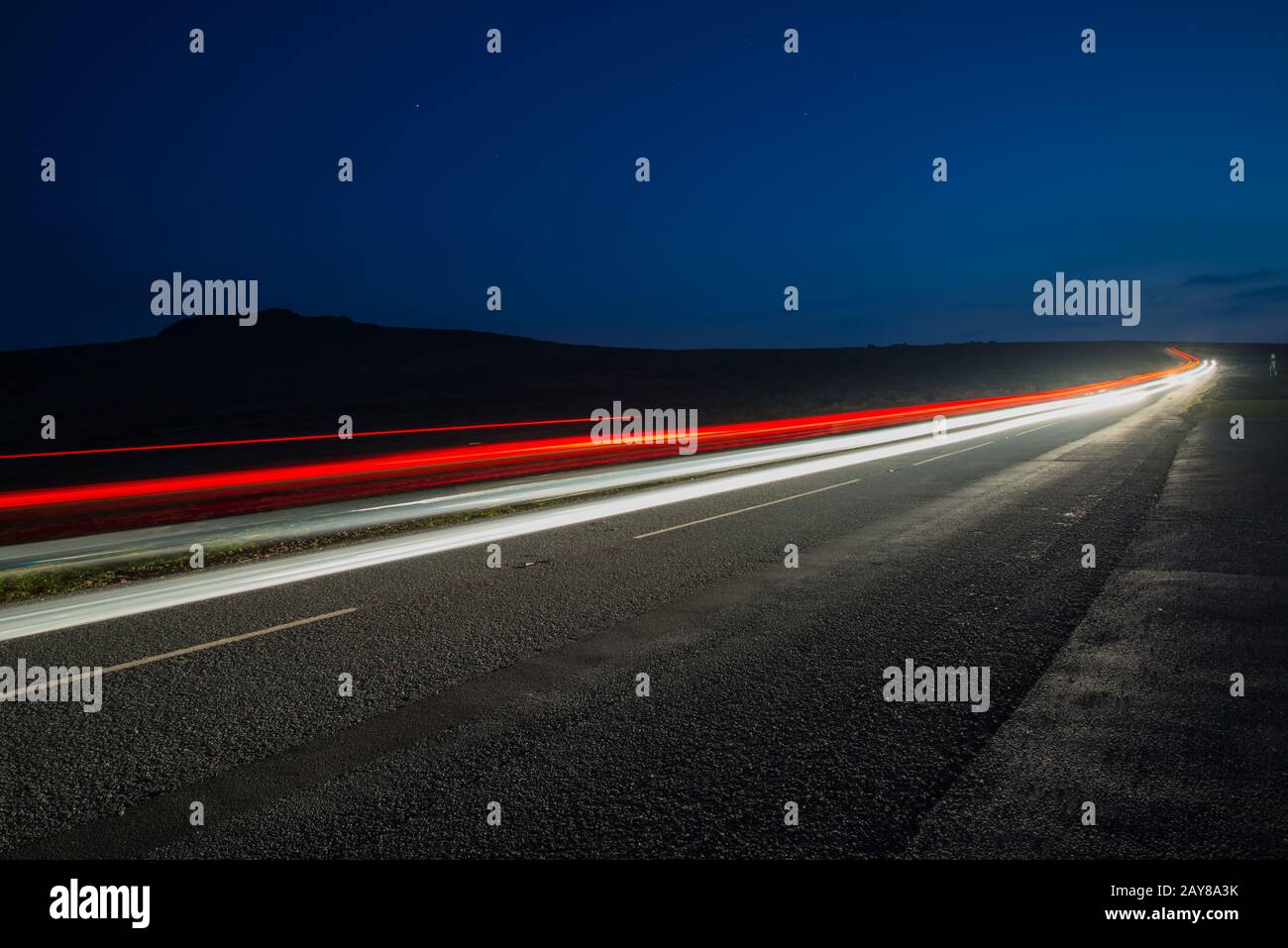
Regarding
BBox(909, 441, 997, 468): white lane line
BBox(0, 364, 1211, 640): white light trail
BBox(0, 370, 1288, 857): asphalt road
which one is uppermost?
BBox(909, 441, 997, 468): white lane line

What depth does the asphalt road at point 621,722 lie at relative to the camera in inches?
140

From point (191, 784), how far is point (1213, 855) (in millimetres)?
4883

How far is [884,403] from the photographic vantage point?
154 ft

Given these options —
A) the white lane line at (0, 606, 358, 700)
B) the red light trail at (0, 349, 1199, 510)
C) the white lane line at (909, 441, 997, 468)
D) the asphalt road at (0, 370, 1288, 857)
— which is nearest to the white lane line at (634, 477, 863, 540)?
the asphalt road at (0, 370, 1288, 857)

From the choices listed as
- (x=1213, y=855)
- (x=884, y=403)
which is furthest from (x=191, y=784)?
(x=884, y=403)

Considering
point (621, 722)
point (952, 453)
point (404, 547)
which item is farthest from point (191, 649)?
point (952, 453)

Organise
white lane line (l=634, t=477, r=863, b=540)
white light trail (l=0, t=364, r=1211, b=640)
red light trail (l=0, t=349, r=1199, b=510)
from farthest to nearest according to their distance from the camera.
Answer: red light trail (l=0, t=349, r=1199, b=510)
white lane line (l=634, t=477, r=863, b=540)
white light trail (l=0, t=364, r=1211, b=640)

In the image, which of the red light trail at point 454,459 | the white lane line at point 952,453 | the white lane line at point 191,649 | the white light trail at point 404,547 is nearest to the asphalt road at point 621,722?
the white lane line at point 191,649

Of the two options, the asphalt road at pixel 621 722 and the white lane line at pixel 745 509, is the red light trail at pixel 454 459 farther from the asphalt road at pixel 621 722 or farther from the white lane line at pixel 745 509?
the asphalt road at pixel 621 722

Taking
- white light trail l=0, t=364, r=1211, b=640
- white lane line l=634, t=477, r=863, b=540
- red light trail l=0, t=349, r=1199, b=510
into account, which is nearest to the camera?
white light trail l=0, t=364, r=1211, b=640

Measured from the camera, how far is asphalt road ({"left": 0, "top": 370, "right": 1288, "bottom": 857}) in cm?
355

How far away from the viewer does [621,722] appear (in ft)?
15.4

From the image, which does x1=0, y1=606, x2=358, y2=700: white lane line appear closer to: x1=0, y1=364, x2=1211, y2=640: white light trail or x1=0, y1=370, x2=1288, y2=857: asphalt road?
x1=0, y1=370, x2=1288, y2=857: asphalt road

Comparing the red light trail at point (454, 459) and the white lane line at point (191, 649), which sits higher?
the red light trail at point (454, 459)
